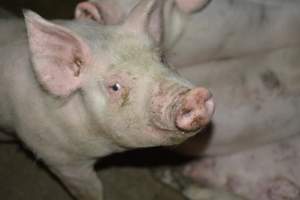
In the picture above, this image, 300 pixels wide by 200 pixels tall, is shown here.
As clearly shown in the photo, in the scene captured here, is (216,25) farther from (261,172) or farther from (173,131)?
(173,131)

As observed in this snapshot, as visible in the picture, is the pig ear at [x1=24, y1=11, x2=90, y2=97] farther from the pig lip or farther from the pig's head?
the pig lip

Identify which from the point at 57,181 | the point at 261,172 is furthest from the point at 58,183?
the point at 261,172

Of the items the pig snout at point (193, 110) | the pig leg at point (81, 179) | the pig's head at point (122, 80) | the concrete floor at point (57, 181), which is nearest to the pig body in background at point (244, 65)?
the concrete floor at point (57, 181)

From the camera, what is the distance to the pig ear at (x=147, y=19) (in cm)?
191

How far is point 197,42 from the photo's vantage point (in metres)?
2.45

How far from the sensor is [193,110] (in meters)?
1.63

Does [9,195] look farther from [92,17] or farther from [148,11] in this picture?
[148,11]

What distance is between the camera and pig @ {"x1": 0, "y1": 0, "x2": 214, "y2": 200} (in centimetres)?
170

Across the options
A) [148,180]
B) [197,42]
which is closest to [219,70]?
[197,42]

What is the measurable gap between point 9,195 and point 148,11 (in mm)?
1054

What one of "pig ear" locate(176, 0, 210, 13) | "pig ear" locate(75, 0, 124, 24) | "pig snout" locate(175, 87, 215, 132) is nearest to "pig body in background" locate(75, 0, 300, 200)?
"pig ear" locate(176, 0, 210, 13)

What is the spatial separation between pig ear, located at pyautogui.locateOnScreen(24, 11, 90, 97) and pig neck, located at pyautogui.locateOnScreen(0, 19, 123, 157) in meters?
0.09

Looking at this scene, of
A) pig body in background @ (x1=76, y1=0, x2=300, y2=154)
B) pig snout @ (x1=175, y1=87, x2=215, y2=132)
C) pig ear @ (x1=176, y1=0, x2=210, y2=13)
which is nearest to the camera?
pig snout @ (x1=175, y1=87, x2=215, y2=132)

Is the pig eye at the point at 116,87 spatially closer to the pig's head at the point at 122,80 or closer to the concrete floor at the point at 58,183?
the pig's head at the point at 122,80
